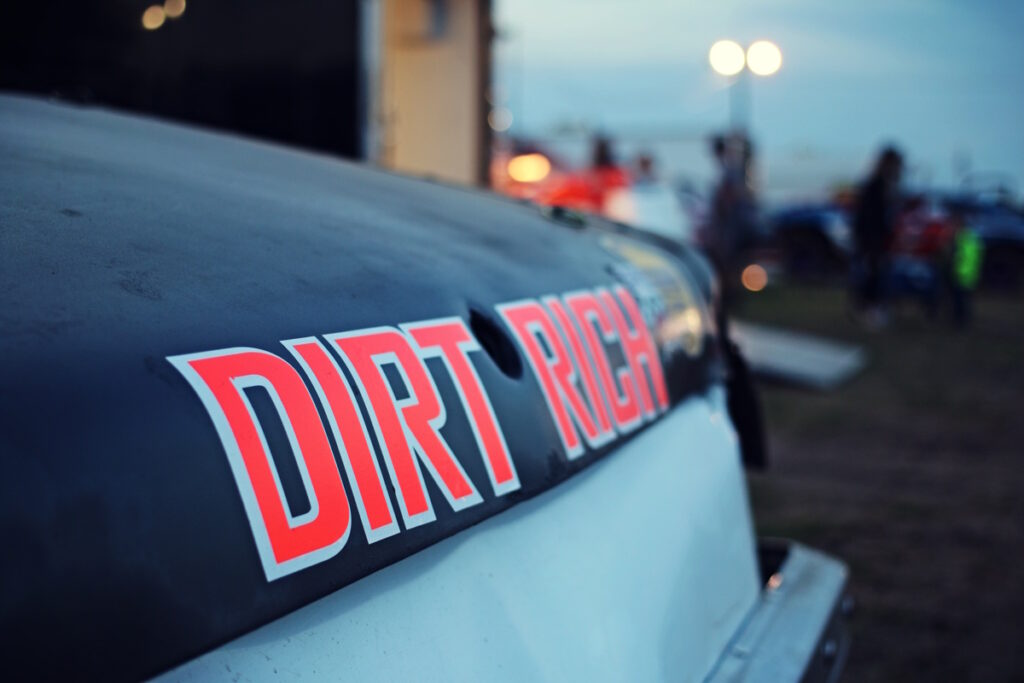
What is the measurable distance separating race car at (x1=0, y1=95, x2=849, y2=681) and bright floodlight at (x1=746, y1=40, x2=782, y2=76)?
592 inches

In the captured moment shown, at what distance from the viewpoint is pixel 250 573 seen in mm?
781

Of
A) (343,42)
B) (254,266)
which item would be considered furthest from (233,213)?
(343,42)

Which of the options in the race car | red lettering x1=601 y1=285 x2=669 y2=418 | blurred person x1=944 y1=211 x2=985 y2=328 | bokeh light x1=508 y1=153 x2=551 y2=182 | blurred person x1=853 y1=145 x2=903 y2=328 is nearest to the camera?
the race car

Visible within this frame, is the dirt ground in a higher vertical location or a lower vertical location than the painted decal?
lower

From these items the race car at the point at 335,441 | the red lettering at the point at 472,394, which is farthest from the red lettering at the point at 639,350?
the red lettering at the point at 472,394

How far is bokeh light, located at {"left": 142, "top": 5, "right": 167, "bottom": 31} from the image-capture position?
15.7 feet

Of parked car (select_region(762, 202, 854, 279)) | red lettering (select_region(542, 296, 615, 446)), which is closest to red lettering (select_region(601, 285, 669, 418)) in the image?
red lettering (select_region(542, 296, 615, 446))

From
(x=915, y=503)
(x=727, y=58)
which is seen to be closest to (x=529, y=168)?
(x=727, y=58)

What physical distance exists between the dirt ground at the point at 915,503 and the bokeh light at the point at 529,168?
7544 mm

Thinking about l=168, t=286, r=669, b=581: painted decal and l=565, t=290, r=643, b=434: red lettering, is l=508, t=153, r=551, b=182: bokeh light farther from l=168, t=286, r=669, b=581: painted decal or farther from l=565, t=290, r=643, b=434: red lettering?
l=168, t=286, r=669, b=581: painted decal

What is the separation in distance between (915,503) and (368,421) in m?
4.09

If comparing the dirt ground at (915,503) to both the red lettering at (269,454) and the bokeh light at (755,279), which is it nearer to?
the red lettering at (269,454)

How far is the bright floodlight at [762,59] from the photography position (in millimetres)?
15812

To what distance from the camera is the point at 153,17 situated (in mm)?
4836
